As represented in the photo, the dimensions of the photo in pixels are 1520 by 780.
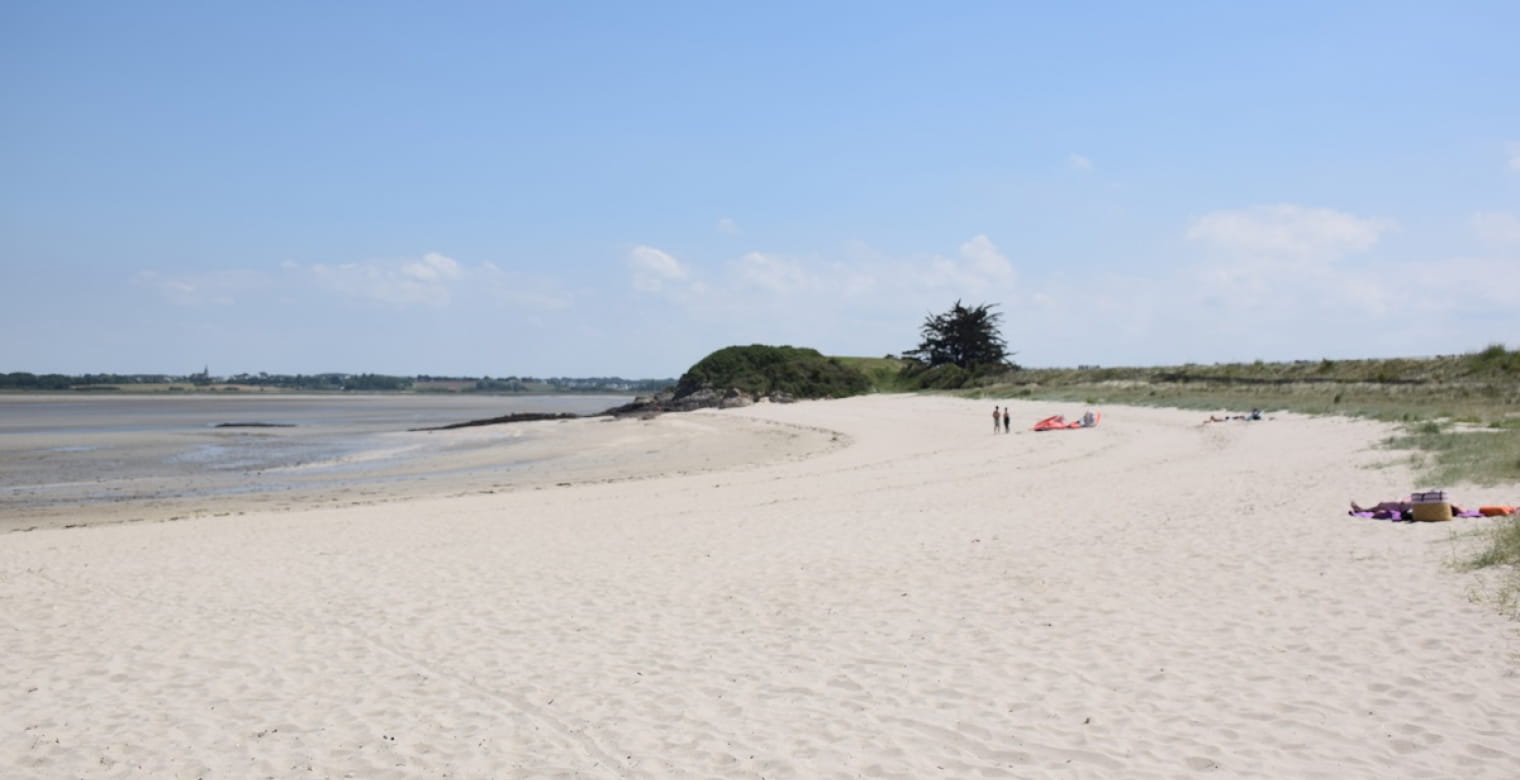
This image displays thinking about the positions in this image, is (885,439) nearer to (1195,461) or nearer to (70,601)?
(1195,461)

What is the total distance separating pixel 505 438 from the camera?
39.7 meters

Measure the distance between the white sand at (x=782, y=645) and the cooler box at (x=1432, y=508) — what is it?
0.29 metres

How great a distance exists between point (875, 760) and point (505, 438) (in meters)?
36.1

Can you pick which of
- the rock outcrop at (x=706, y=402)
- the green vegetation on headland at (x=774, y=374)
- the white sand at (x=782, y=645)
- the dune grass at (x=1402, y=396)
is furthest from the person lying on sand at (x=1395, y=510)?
the green vegetation on headland at (x=774, y=374)

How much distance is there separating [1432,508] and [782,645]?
8.04 m

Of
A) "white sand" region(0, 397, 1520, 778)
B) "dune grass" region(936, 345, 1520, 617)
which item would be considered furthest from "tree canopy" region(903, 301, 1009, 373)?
"white sand" region(0, 397, 1520, 778)

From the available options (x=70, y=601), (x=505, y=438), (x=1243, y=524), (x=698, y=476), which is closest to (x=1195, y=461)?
(x=1243, y=524)

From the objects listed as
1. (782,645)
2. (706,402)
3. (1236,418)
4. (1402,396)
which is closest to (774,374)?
(706,402)

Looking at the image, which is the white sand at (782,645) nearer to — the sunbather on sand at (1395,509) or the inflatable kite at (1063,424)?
the sunbather on sand at (1395,509)

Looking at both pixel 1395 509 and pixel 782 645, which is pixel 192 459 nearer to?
pixel 782 645

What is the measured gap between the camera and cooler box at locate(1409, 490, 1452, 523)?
10.9m

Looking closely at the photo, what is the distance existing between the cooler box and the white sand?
291 millimetres

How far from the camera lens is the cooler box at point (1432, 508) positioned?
10.9m

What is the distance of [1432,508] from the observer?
1095cm
